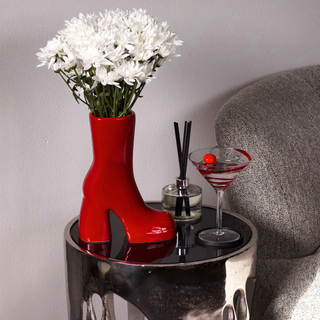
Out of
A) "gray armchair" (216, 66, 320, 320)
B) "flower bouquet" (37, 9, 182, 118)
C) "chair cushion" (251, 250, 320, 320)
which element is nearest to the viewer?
"flower bouquet" (37, 9, 182, 118)

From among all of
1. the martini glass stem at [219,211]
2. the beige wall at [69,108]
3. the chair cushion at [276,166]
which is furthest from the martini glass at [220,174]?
the beige wall at [69,108]

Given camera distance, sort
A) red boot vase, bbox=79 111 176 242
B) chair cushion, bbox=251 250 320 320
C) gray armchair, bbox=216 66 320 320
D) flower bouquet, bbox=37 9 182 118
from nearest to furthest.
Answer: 1. flower bouquet, bbox=37 9 182 118
2. red boot vase, bbox=79 111 176 242
3. chair cushion, bbox=251 250 320 320
4. gray armchair, bbox=216 66 320 320

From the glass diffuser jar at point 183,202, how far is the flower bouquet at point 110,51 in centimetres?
28

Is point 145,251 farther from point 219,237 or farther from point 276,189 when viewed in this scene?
point 276,189

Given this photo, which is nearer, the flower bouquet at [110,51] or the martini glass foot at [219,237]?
the flower bouquet at [110,51]

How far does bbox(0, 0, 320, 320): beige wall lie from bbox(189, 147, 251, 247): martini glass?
1.03 feet

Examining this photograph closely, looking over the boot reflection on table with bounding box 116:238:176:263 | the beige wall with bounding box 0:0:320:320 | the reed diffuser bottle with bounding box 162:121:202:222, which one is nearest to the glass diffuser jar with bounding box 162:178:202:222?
the reed diffuser bottle with bounding box 162:121:202:222

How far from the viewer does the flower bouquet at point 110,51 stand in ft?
2.18

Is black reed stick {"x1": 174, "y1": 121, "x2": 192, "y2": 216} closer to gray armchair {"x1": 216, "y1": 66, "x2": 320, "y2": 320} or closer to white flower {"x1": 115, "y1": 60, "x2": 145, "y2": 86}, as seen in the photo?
gray armchair {"x1": 216, "y1": 66, "x2": 320, "y2": 320}

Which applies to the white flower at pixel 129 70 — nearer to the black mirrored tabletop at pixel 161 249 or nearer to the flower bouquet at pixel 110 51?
the flower bouquet at pixel 110 51

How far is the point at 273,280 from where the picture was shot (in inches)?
40.0

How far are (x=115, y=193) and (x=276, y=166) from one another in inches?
17.7

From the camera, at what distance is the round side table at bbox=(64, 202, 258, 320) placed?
754mm

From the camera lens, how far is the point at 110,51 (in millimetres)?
667
